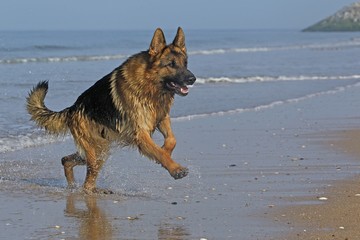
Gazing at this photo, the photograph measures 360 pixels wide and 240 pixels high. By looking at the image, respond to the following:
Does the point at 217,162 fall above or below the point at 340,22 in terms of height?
below

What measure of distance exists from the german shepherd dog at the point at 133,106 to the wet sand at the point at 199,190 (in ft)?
1.33

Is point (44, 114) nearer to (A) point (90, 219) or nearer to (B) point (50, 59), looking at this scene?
(A) point (90, 219)

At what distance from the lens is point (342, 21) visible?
436ft

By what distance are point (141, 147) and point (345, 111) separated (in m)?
7.53

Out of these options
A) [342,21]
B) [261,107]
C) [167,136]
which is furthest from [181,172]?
[342,21]

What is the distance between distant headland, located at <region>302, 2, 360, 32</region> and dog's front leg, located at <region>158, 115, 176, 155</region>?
122 meters

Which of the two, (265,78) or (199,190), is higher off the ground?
(265,78)

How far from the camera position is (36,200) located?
292 inches

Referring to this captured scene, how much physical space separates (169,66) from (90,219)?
1.98 metres

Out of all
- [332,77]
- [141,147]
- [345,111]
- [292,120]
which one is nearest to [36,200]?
[141,147]

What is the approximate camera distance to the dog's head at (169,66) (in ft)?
25.9

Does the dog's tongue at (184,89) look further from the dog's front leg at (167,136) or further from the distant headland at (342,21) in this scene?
the distant headland at (342,21)

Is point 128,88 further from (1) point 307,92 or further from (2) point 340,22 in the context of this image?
(2) point 340,22

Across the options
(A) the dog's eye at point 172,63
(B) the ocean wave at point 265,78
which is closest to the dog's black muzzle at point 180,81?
(A) the dog's eye at point 172,63
